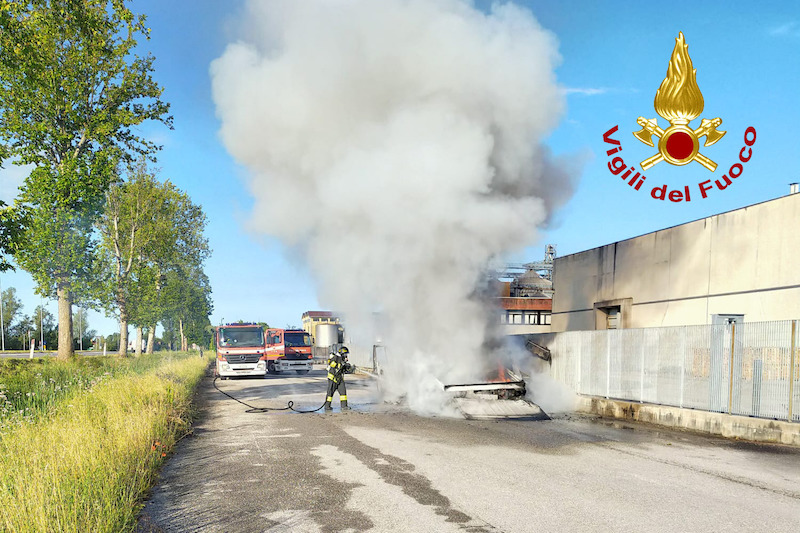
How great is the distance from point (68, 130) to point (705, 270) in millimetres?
22387

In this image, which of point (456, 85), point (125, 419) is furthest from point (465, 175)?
point (125, 419)

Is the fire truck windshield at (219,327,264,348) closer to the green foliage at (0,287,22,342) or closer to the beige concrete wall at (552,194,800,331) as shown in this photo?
the beige concrete wall at (552,194,800,331)

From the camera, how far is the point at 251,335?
28188 mm

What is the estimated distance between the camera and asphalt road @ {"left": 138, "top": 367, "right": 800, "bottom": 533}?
5684mm

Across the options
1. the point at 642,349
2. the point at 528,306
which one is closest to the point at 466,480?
the point at 642,349

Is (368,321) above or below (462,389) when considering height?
above

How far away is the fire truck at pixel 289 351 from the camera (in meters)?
33.9

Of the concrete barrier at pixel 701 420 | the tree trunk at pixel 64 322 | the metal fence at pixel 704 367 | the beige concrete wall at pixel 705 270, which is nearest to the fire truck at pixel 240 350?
the tree trunk at pixel 64 322

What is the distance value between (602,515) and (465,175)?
36.1 ft

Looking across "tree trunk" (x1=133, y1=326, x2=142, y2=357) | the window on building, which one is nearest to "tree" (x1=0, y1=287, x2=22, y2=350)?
"tree trunk" (x1=133, y1=326, x2=142, y2=357)

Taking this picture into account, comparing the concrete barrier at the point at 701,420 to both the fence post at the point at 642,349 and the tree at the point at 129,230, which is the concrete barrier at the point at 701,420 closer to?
the fence post at the point at 642,349

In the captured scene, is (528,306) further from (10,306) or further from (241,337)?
(10,306)

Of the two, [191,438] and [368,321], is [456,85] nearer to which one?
[368,321]

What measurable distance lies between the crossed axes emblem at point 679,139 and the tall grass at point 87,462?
41.7ft
